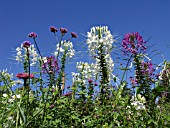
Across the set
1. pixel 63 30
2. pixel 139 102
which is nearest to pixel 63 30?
pixel 63 30

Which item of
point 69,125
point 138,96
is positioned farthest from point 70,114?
point 138,96

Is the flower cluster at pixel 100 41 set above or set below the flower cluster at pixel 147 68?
above

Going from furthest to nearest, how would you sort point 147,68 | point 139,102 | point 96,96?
point 96,96 < point 147,68 < point 139,102

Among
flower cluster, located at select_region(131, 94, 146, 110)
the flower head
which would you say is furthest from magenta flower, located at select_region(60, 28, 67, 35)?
flower cluster, located at select_region(131, 94, 146, 110)

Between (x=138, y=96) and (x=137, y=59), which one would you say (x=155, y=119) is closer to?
(x=138, y=96)

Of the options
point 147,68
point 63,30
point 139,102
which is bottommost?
point 139,102

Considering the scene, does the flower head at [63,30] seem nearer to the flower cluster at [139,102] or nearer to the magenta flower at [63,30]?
the magenta flower at [63,30]

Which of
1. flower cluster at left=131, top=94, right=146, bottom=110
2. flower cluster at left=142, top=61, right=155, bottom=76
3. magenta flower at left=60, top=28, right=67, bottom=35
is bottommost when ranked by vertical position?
flower cluster at left=131, top=94, right=146, bottom=110

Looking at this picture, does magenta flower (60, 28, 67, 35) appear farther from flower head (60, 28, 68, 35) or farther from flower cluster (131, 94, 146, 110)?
flower cluster (131, 94, 146, 110)

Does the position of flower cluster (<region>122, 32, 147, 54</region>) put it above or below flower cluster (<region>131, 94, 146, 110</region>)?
above

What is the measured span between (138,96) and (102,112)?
1.89ft

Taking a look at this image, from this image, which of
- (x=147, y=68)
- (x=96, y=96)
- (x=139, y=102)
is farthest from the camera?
(x=96, y=96)

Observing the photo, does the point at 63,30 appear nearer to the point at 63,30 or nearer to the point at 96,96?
the point at 63,30

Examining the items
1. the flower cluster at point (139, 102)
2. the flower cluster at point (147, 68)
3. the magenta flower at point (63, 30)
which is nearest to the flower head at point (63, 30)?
the magenta flower at point (63, 30)
